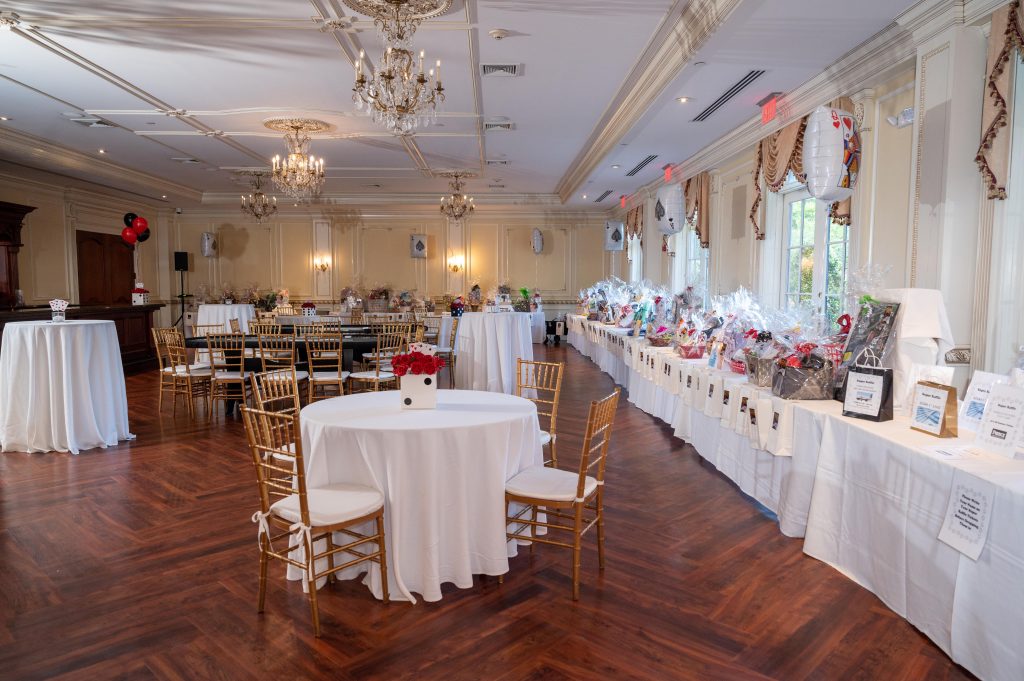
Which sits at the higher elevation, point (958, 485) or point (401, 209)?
point (401, 209)

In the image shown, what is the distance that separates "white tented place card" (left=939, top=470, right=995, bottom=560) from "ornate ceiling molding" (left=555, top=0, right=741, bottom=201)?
9.34ft

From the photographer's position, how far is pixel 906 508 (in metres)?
2.54

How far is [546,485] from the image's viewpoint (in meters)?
2.86

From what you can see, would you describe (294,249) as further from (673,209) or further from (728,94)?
(728,94)

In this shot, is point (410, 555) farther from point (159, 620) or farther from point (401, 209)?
point (401, 209)

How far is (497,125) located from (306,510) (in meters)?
6.09

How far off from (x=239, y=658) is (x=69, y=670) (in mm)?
604

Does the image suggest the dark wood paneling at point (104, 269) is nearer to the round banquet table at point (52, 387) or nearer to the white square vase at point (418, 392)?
the round banquet table at point (52, 387)

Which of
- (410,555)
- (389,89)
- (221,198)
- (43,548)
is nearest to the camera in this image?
(410,555)

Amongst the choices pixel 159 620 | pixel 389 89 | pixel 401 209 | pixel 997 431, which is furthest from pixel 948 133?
pixel 401 209

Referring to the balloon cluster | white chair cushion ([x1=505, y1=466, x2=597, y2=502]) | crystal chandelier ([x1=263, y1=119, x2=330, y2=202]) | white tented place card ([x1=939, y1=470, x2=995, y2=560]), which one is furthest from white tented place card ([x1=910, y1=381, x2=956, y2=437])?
the balloon cluster

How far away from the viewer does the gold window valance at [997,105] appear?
124 inches

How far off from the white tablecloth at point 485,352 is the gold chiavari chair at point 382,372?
2.44 feet

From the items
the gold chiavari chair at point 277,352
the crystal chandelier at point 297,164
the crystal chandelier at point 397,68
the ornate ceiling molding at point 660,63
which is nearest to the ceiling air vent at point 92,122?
the crystal chandelier at point 297,164
